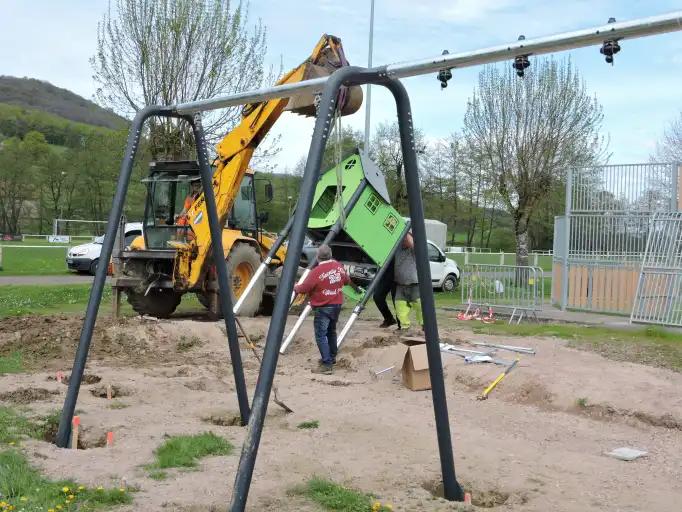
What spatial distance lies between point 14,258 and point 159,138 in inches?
628

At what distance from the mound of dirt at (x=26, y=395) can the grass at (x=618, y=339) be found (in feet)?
25.2

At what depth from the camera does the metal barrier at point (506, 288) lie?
625 inches

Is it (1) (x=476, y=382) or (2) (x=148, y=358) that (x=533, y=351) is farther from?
(2) (x=148, y=358)

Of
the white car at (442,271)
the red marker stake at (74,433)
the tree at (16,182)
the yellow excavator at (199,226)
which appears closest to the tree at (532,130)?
the white car at (442,271)

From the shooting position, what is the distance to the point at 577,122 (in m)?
24.0

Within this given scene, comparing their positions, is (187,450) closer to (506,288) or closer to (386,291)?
(386,291)

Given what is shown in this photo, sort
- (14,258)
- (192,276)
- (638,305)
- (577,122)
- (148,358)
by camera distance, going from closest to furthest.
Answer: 1. (148,358)
2. (192,276)
3. (638,305)
4. (577,122)
5. (14,258)

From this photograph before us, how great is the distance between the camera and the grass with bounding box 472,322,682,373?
11.0 metres

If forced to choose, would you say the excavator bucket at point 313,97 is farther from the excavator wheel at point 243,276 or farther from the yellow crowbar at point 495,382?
the yellow crowbar at point 495,382

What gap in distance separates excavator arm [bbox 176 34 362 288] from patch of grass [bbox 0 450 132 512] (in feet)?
28.1

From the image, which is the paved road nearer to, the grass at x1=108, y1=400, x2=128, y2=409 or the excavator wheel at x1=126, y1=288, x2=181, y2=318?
the excavator wheel at x1=126, y1=288, x2=181, y2=318

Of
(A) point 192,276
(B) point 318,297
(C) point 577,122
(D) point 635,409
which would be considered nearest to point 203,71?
(A) point 192,276

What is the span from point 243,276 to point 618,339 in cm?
723

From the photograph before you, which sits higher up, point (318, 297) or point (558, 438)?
point (318, 297)
